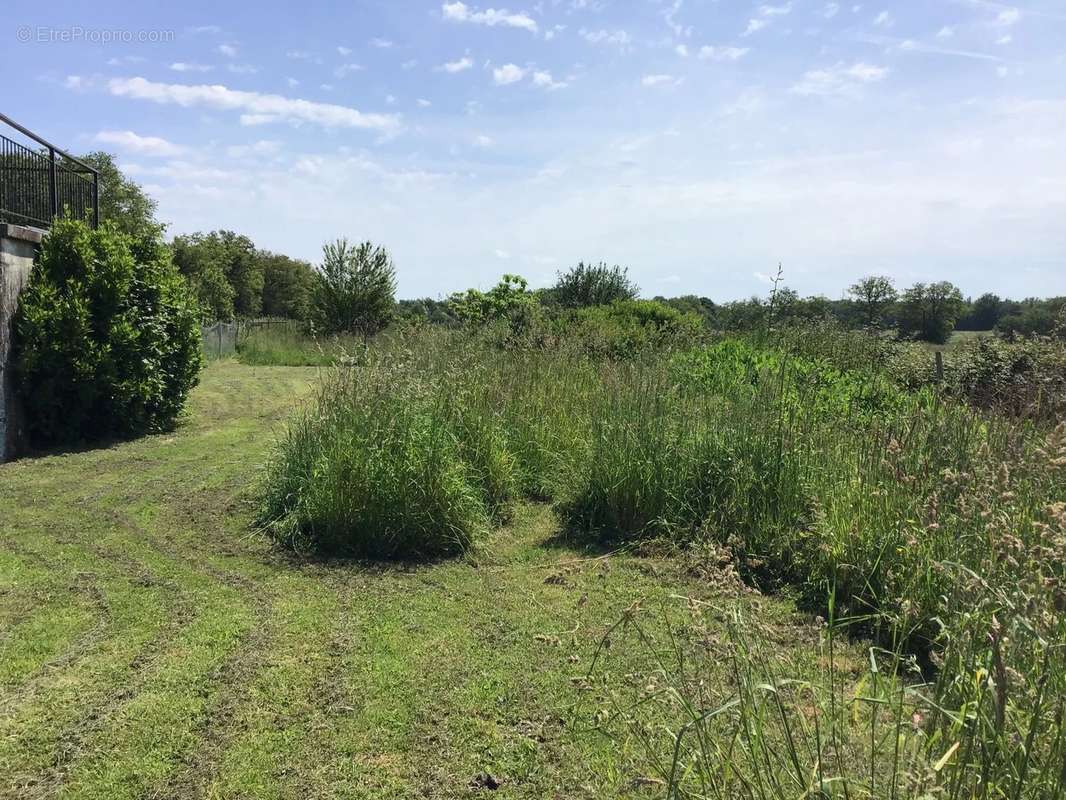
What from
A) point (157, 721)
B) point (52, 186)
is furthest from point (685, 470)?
point (52, 186)

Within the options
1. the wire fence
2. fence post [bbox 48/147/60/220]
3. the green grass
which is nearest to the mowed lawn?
the green grass

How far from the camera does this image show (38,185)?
9383 millimetres

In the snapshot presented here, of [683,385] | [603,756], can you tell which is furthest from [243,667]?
[683,385]

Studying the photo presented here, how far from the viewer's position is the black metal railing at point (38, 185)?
8.65 metres

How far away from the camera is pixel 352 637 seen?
12.3ft

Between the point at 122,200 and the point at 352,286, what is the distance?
1756cm

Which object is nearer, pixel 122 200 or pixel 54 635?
pixel 54 635

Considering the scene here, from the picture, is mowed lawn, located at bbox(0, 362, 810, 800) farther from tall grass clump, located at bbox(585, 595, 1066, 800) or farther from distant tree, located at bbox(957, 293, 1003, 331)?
distant tree, located at bbox(957, 293, 1003, 331)

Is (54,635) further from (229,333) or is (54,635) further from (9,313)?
(229,333)

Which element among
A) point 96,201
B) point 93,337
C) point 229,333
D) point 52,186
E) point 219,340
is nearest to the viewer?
point 93,337

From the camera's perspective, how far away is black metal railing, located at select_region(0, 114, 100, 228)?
865cm

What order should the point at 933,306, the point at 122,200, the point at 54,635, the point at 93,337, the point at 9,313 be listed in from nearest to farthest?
the point at 54,635
the point at 9,313
the point at 93,337
the point at 933,306
the point at 122,200

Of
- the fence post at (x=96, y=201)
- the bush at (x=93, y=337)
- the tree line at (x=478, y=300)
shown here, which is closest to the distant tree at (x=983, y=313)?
the tree line at (x=478, y=300)

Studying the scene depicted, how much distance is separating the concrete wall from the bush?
0.12 metres
